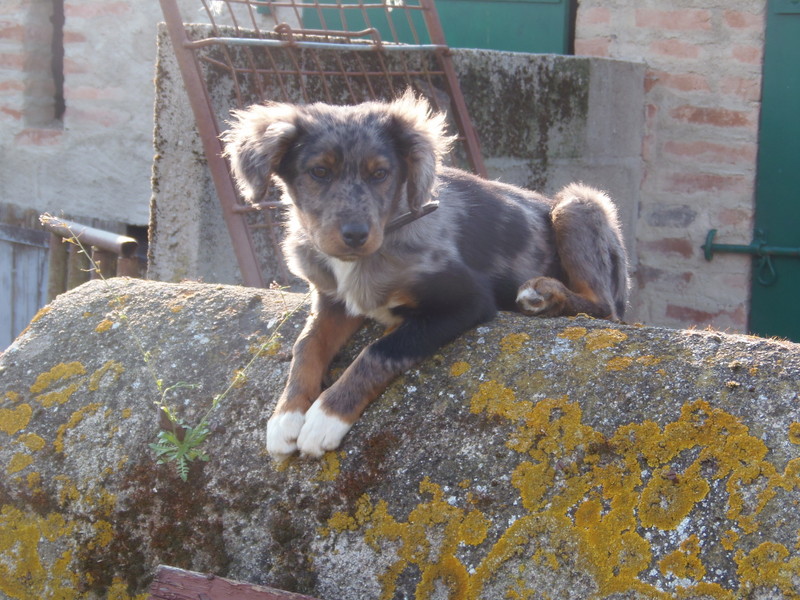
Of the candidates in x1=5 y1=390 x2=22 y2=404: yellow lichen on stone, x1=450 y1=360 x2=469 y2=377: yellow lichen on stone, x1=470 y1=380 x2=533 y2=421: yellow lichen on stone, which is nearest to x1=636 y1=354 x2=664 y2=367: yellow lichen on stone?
x1=470 y1=380 x2=533 y2=421: yellow lichen on stone

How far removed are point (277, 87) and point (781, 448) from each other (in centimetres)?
340

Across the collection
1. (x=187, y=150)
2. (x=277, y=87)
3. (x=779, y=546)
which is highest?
(x=277, y=87)

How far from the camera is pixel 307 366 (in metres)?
2.57

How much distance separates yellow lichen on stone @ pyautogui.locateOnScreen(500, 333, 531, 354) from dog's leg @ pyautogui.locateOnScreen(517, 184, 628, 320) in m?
0.92

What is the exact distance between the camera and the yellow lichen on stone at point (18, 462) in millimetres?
2447

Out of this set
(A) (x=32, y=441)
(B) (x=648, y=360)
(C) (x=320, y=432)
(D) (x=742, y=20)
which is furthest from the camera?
(D) (x=742, y=20)

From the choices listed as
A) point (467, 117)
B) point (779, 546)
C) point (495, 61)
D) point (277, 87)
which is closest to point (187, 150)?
point (277, 87)

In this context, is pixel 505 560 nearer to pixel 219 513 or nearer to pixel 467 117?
pixel 219 513

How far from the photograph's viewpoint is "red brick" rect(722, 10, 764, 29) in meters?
5.65

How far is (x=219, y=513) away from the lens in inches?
88.4

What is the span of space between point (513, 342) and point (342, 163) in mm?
898

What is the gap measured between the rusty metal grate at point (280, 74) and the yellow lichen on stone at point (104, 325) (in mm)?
1159

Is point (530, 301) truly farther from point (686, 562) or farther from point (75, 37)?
point (75, 37)

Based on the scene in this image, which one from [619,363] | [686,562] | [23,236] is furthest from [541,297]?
[23,236]
